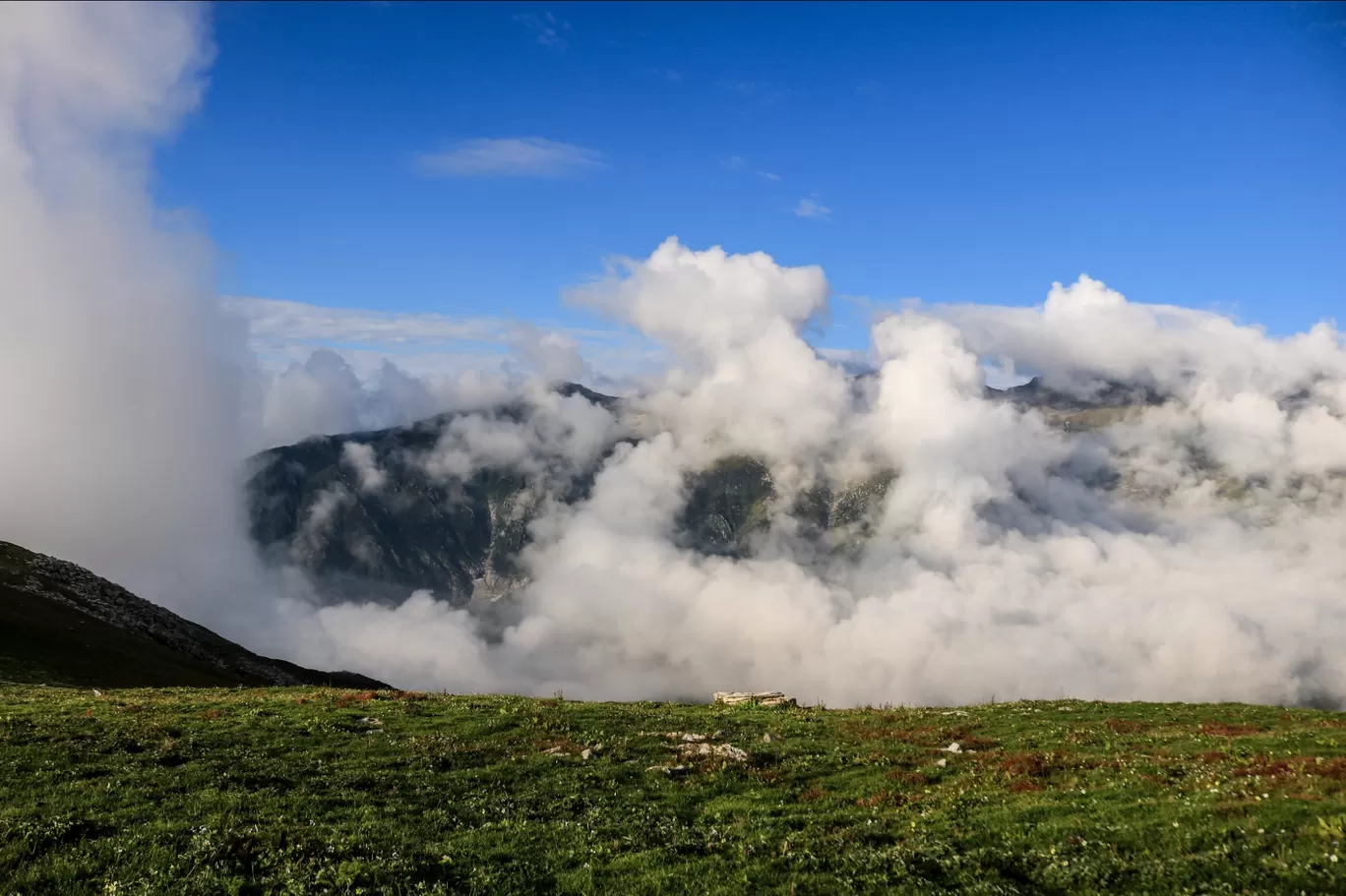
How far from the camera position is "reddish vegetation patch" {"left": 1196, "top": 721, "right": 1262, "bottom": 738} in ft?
122

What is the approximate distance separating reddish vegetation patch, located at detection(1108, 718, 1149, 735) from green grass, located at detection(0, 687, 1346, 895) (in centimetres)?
32

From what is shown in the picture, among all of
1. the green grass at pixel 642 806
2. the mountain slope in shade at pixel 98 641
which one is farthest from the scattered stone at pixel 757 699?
the mountain slope in shade at pixel 98 641

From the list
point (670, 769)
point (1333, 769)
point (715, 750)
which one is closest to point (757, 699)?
point (715, 750)

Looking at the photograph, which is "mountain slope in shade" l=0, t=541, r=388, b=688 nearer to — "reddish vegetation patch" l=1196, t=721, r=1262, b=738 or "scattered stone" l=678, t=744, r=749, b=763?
"scattered stone" l=678, t=744, r=749, b=763

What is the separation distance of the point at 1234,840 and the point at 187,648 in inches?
4721

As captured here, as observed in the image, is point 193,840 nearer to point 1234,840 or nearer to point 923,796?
point 923,796

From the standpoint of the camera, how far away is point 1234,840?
728 inches

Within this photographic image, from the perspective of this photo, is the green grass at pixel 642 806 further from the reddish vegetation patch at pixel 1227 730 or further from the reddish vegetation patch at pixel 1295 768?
the reddish vegetation patch at pixel 1227 730

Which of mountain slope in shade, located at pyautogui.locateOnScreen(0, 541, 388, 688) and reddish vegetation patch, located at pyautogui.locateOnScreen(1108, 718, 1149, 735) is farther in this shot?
mountain slope in shade, located at pyautogui.locateOnScreen(0, 541, 388, 688)

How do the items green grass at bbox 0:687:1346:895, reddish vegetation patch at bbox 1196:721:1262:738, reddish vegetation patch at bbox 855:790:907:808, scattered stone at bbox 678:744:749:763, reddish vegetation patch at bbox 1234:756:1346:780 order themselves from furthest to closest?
reddish vegetation patch at bbox 1196:721:1262:738
scattered stone at bbox 678:744:749:763
reddish vegetation patch at bbox 855:790:907:808
reddish vegetation patch at bbox 1234:756:1346:780
green grass at bbox 0:687:1346:895

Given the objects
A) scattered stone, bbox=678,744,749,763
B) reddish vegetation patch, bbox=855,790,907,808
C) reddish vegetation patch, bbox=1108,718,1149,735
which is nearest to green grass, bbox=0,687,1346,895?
reddish vegetation patch, bbox=855,790,907,808

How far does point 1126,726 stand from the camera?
136ft

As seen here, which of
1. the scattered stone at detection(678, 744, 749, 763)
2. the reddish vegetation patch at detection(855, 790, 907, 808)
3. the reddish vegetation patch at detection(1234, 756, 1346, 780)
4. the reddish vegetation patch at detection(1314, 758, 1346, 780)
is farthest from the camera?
the scattered stone at detection(678, 744, 749, 763)

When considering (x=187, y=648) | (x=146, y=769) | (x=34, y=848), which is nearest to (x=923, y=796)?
(x=34, y=848)
